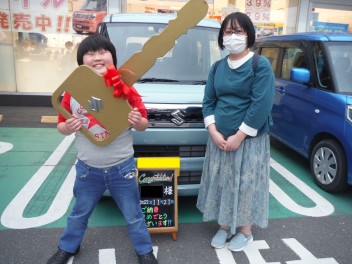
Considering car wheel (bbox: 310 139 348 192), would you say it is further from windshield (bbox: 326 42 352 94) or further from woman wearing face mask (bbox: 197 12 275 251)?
woman wearing face mask (bbox: 197 12 275 251)

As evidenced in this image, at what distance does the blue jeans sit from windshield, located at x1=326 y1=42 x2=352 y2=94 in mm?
2693

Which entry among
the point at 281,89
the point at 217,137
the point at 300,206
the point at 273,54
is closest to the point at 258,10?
the point at 273,54

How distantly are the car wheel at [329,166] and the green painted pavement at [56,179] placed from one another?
13cm

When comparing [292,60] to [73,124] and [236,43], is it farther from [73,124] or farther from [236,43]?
[73,124]

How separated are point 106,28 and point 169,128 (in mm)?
1540

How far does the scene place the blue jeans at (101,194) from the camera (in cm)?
231

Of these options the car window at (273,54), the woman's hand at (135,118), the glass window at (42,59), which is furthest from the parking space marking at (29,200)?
the glass window at (42,59)

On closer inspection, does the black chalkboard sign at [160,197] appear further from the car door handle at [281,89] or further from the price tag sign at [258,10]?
the price tag sign at [258,10]

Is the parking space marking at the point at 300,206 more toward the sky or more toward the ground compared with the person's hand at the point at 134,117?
more toward the ground

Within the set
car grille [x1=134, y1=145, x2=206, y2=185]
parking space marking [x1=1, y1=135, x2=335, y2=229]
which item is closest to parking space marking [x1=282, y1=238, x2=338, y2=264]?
parking space marking [x1=1, y1=135, x2=335, y2=229]

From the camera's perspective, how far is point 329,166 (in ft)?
12.8

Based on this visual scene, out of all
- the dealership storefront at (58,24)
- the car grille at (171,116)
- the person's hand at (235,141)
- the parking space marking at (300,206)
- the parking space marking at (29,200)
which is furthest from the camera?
the dealership storefront at (58,24)

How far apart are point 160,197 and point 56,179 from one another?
71.6 inches

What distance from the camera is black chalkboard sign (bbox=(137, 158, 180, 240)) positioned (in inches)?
111
